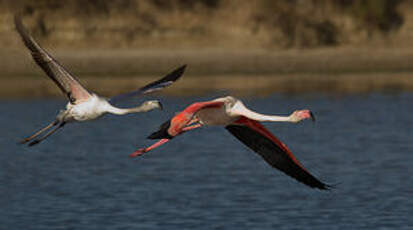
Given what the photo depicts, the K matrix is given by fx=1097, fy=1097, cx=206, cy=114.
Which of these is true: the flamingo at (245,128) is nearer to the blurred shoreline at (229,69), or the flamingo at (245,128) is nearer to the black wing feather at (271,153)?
the black wing feather at (271,153)

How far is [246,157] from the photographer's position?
22.8 m

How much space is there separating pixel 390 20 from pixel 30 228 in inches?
1098

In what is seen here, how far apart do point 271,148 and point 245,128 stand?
42 centimetres

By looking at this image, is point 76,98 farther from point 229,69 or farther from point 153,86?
point 229,69

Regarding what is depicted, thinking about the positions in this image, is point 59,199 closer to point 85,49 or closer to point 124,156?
point 124,156

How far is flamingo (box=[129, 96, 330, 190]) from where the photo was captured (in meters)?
12.5

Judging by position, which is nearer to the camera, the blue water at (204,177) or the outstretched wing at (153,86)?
the outstretched wing at (153,86)

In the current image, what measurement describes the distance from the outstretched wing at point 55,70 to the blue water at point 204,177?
2.83 m

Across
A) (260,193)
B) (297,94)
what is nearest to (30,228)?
(260,193)

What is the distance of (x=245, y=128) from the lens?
13.9m

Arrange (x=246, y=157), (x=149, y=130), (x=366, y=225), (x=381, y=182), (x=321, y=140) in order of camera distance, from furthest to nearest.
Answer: (x=149, y=130), (x=321, y=140), (x=246, y=157), (x=381, y=182), (x=366, y=225)

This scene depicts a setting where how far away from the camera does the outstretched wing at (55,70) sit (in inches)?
509

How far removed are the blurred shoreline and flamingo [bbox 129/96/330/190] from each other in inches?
852

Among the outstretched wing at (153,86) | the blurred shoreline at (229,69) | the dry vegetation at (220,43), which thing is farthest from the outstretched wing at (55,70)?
the blurred shoreline at (229,69)
